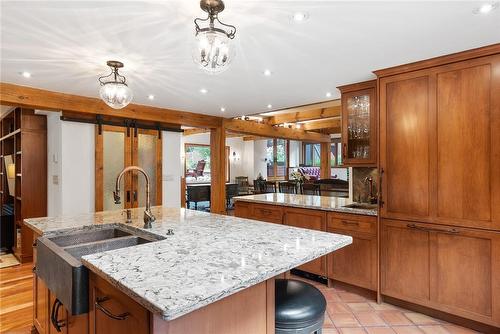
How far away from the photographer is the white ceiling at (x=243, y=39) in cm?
179

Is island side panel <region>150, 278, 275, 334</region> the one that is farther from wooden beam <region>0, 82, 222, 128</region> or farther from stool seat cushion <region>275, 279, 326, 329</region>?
wooden beam <region>0, 82, 222, 128</region>

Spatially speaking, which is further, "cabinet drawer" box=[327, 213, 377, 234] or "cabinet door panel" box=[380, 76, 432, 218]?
"cabinet drawer" box=[327, 213, 377, 234]

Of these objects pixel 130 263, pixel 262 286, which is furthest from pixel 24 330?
pixel 262 286

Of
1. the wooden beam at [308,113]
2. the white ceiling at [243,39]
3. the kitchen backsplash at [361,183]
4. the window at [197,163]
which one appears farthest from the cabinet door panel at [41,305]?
the window at [197,163]

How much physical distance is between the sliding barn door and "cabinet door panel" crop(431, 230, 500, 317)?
4048 millimetres

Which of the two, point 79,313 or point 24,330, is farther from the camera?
point 24,330

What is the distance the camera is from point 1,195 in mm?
5949

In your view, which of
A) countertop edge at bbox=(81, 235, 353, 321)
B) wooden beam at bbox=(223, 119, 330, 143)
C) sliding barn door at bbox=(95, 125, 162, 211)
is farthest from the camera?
wooden beam at bbox=(223, 119, 330, 143)

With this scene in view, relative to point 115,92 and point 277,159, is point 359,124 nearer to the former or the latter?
point 115,92

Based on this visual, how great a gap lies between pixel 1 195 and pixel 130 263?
6.55 meters

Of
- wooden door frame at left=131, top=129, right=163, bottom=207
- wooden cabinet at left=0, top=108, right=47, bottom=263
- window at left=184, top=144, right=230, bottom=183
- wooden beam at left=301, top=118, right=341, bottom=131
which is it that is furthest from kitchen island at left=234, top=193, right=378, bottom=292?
window at left=184, top=144, right=230, bottom=183

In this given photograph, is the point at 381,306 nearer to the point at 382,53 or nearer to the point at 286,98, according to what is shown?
the point at 382,53

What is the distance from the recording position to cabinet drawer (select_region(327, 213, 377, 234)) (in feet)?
9.48

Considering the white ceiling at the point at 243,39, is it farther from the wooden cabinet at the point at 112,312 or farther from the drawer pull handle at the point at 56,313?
the drawer pull handle at the point at 56,313
